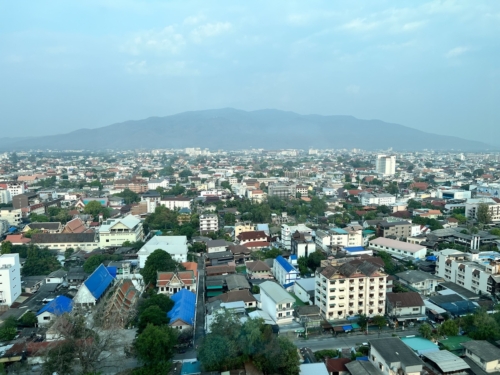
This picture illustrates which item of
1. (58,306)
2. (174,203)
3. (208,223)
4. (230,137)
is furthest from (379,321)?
(230,137)

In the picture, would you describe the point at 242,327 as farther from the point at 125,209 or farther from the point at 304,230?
the point at 125,209

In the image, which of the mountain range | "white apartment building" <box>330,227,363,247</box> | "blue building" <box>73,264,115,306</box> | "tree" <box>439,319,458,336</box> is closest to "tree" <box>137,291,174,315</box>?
"blue building" <box>73,264,115,306</box>

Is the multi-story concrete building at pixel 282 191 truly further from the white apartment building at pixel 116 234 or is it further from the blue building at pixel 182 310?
the blue building at pixel 182 310

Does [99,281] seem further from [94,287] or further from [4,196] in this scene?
[4,196]

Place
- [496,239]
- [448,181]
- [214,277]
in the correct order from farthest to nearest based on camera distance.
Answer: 1. [448,181]
2. [496,239]
3. [214,277]

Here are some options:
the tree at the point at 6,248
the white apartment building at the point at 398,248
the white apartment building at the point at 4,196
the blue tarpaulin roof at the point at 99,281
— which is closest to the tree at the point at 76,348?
the blue tarpaulin roof at the point at 99,281

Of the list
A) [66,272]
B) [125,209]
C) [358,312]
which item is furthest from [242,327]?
[125,209]

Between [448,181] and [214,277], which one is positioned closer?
[214,277]
